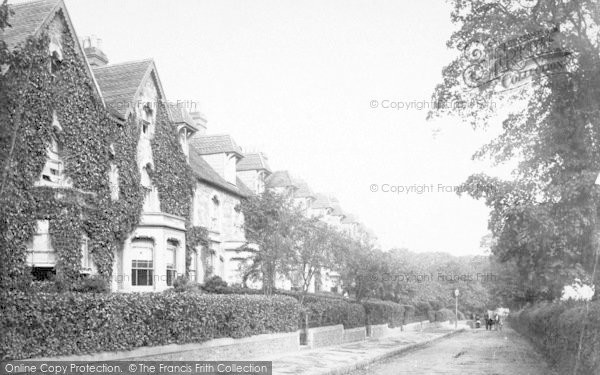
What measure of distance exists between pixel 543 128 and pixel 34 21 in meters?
17.9

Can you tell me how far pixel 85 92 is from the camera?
75.9 feet

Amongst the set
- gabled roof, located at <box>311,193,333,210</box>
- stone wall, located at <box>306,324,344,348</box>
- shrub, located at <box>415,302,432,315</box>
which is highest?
A: gabled roof, located at <box>311,193,333,210</box>

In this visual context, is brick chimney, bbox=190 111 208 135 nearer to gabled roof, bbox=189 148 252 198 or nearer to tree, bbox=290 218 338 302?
gabled roof, bbox=189 148 252 198

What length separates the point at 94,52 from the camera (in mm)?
31062

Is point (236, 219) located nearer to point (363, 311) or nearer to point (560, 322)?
point (363, 311)

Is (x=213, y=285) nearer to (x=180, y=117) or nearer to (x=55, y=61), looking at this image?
(x=180, y=117)

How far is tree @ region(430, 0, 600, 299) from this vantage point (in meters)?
16.2

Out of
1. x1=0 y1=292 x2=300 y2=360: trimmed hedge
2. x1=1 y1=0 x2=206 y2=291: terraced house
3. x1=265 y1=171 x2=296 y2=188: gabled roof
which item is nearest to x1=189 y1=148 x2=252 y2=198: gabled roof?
x1=1 y1=0 x2=206 y2=291: terraced house

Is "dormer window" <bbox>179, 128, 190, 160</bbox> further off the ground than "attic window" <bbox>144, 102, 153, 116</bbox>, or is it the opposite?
"attic window" <bbox>144, 102, 153, 116</bbox>

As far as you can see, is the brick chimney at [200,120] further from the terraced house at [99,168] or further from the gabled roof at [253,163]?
the terraced house at [99,168]

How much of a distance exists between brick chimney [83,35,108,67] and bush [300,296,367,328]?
1626 centimetres

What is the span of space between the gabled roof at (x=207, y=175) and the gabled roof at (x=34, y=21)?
9841 millimetres

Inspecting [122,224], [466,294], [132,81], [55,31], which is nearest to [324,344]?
[122,224]

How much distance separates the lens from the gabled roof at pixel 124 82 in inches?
1035
